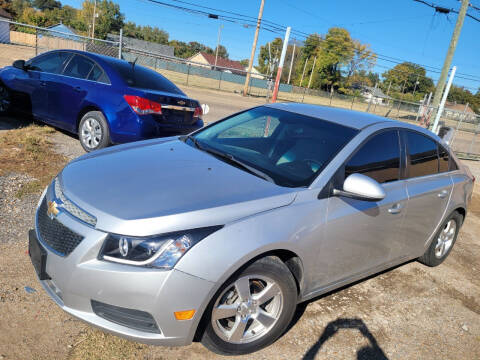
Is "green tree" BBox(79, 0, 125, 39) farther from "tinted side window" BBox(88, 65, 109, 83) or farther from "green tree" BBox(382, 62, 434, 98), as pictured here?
"tinted side window" BBox(88, 65, 109, 83)

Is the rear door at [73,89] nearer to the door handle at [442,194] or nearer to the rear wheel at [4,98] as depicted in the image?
the rear wheel at [4,98]

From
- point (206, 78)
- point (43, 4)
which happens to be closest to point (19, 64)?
point (206, 78)

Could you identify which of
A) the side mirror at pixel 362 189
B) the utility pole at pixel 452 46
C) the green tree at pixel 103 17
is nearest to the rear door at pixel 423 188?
the side mirror at pixel 362 189

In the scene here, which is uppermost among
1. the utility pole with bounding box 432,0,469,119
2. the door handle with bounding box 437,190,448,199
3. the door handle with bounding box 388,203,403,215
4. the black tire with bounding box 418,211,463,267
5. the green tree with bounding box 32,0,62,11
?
the green tree with bounding box 32,0,62,11

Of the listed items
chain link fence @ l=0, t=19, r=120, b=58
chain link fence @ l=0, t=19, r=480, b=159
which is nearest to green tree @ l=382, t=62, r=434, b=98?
chain link fence @ l=0, t=19, r=480, b=159

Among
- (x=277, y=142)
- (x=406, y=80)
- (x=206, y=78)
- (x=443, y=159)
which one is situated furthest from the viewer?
(x=406, y=80)

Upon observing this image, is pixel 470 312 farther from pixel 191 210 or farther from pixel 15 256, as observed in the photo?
pixel 15 256

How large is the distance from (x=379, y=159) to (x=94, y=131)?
4.57 m

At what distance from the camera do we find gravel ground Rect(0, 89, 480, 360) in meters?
2.47

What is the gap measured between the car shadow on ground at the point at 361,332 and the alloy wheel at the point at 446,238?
1.77 m

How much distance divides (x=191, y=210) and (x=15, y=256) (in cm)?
196

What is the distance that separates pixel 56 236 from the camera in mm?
2363

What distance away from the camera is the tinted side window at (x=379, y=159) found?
122 inches

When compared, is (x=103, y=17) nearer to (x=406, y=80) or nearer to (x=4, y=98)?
(x=406, y=80)
